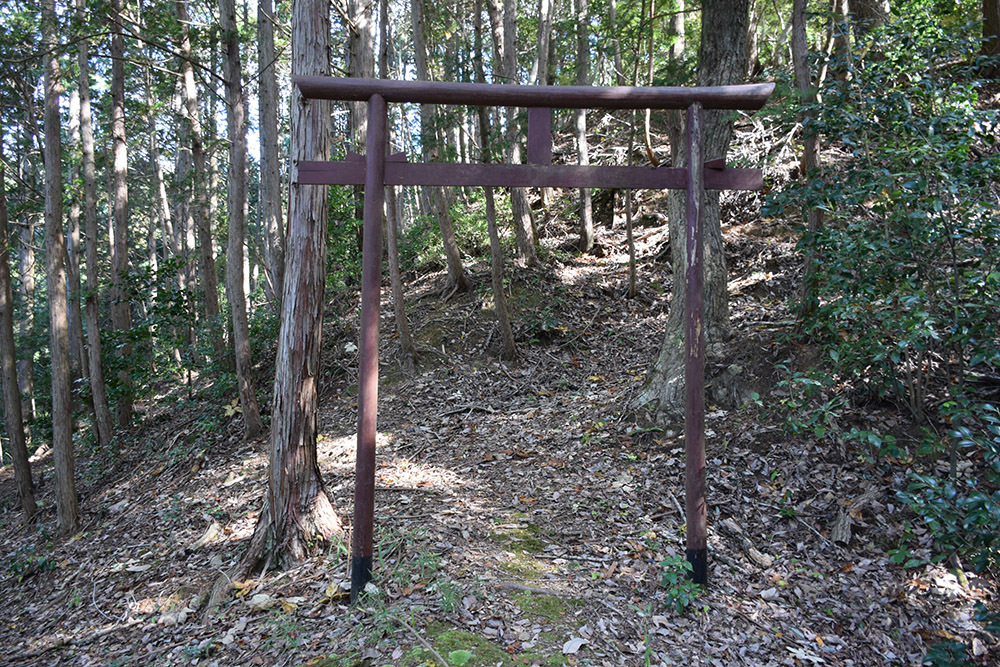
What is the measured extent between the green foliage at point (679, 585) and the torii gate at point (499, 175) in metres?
0.07

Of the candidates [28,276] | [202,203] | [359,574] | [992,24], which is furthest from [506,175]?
[28,276]

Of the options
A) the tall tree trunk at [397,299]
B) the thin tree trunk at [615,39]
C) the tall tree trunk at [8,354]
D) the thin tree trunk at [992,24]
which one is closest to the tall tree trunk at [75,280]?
the tall tree trunk at [8,354]

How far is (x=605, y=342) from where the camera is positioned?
394 inches

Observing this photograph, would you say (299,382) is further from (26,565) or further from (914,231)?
(26,565)

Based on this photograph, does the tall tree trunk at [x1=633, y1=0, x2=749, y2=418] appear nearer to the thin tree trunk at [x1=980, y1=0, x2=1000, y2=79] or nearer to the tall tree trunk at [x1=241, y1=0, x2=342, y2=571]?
the tall tree trunk at [x1=241, y1=0, x2=342, y2=571]

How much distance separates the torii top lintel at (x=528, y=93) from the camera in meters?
3.92

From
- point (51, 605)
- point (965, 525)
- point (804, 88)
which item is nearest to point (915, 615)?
point (965, 525)

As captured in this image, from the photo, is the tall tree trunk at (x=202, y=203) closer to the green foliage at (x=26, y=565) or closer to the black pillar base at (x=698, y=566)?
the green foliage at (x=26, y=565)

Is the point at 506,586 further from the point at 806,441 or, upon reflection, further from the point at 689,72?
the point at 689,72

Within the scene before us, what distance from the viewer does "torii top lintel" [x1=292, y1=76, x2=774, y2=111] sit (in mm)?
3916

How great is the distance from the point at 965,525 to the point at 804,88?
503cm

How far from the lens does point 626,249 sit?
39.9ft

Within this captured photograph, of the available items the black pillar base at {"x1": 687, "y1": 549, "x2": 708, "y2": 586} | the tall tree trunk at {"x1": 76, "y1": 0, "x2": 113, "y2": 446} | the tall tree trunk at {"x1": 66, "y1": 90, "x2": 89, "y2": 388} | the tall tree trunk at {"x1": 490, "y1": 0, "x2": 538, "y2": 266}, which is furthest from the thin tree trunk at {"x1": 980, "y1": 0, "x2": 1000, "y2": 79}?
the tall tree trunk at {"x1": 66, "y1": 90, "x2": 89, "y2": 388}

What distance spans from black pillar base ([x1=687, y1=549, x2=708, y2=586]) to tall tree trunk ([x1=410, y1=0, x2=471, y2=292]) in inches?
276
